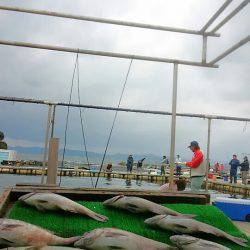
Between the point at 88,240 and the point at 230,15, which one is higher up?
the point at 230,15

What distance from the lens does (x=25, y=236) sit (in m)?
3.39

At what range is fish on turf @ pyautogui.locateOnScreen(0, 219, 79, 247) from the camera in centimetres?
329

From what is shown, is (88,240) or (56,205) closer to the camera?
(88,240)

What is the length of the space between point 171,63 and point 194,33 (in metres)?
0.63

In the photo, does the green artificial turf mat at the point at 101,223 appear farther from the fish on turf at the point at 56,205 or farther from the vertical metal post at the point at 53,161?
the vertical metal post at the point at 53,161

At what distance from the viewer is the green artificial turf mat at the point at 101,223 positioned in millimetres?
4000

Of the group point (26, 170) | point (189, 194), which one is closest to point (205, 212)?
point (189, 194)

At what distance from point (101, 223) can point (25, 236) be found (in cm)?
98

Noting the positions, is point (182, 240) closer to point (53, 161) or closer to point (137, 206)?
point (137, 206)

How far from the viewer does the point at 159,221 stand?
13.5ft

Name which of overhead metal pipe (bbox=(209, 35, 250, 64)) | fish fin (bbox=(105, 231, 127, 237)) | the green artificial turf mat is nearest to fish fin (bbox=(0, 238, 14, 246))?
the green artificial turf mat

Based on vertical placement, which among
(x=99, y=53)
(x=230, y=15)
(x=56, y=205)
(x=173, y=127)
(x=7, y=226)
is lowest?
(x=7, y=226)

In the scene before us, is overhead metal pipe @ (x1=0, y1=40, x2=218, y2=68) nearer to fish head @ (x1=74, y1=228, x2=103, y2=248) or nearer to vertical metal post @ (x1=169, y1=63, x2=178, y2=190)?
vertical metal post @ (x1=169, y1=63, x2=178, y2=190)

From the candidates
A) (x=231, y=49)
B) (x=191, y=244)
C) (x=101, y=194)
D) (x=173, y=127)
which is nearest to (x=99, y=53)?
(x=173, y=127)
